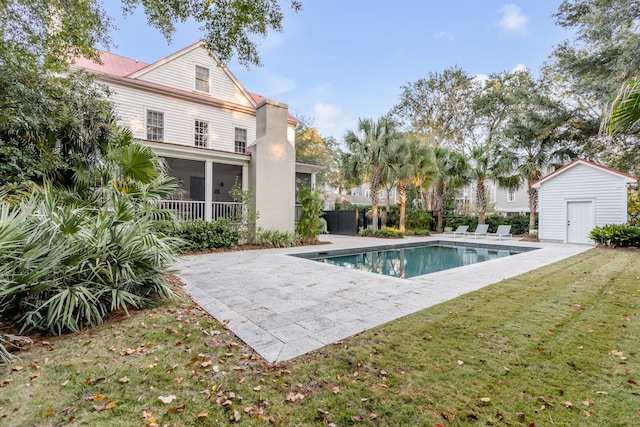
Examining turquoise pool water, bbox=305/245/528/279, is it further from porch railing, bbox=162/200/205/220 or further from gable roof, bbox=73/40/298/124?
gable roof, bbox=73/40/298/124

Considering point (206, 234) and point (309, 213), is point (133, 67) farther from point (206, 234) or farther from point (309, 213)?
point (309, 213)

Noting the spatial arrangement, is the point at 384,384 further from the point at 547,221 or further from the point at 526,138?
the point at 526,138

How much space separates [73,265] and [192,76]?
570 inches

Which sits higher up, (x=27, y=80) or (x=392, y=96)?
(x=392, y=96)

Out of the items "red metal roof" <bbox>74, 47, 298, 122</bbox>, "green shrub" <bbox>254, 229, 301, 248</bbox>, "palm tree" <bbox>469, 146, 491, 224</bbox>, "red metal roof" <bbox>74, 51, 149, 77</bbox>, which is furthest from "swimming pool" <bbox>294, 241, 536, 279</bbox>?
"red metal roof" <bbox>74, 51, 149, 77</bbox>

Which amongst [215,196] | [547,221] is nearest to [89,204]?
[215,196]

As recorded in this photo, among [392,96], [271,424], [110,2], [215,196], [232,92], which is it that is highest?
[392,96]

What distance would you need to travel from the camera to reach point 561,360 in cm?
284

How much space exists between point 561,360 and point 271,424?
2.76 metres

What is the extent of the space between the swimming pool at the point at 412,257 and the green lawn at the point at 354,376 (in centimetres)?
522

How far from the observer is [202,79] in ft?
52.2

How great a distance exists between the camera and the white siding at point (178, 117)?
13508mm

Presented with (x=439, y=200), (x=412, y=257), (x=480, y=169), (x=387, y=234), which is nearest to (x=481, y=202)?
(x=480, y=169)

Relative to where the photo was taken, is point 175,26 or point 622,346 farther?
point 175,26
